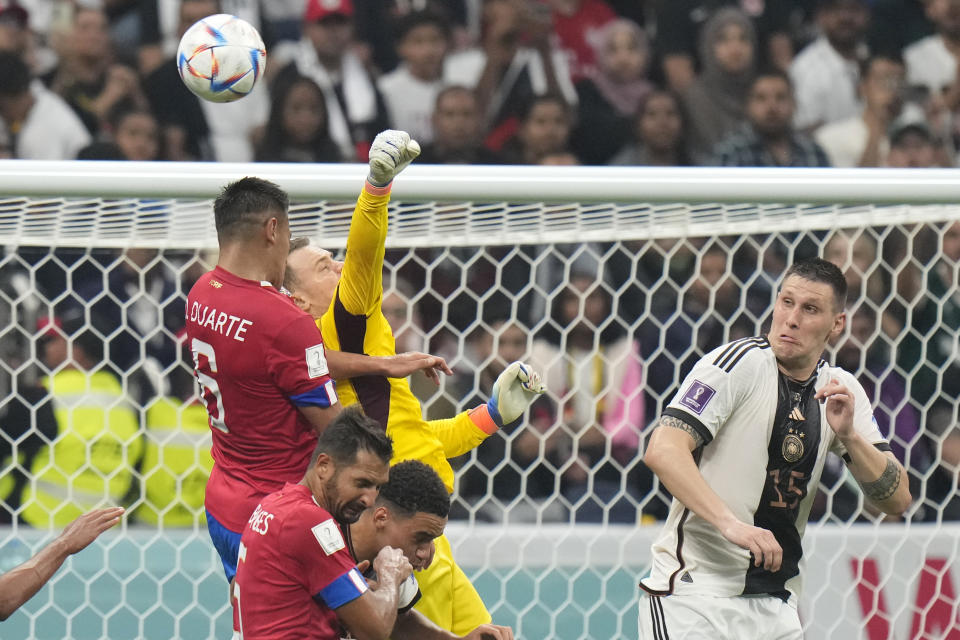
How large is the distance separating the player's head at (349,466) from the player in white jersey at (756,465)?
2.68 feet

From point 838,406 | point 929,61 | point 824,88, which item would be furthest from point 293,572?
point 929,61

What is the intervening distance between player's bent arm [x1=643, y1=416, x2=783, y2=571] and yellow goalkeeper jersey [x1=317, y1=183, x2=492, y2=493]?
649mm

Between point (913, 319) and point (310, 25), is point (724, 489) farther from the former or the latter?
point (310, 25)

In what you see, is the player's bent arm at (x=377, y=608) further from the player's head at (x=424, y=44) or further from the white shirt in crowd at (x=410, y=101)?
the player's head at (x=424, y=44)

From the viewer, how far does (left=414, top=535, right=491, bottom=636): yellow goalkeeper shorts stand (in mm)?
3695

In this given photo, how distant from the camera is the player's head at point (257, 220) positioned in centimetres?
341

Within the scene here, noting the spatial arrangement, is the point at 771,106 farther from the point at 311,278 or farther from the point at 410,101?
the point at 311,278

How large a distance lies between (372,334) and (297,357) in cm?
39

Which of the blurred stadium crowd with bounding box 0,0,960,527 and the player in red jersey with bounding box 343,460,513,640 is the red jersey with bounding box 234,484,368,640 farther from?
the blurred stadium crowd with bounding box 0,0,960,527

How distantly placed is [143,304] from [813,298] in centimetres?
262

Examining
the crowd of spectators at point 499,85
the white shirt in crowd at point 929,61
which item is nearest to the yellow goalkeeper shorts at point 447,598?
the crowd of spectators at point 499,85

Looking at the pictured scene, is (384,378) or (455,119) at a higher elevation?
(455,119)

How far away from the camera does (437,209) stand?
4.44 m

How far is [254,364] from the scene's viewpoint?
131 inches
